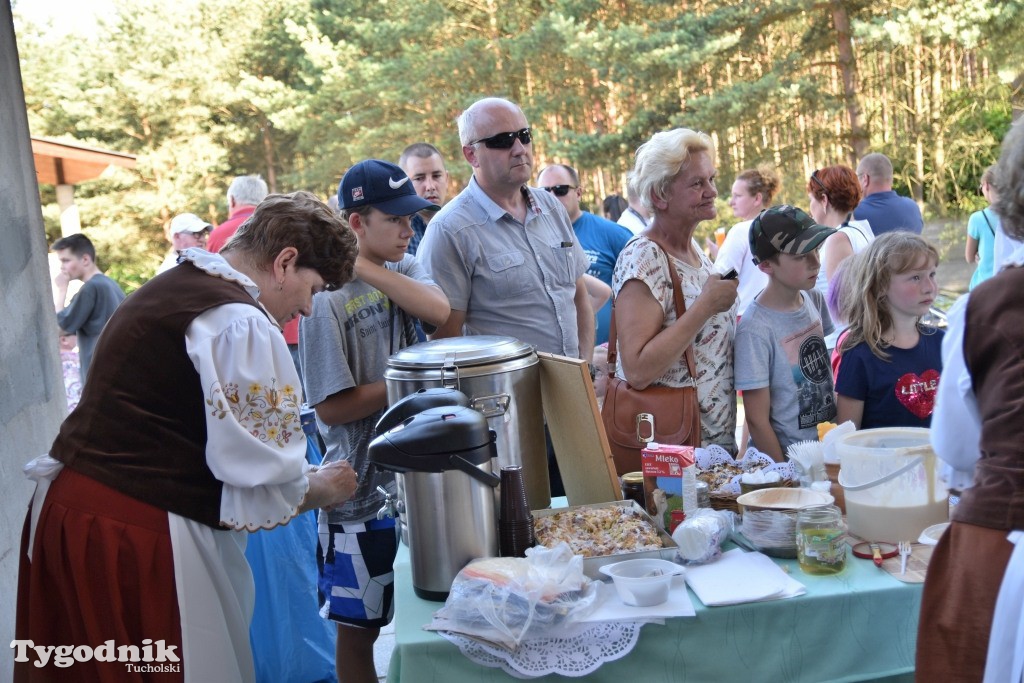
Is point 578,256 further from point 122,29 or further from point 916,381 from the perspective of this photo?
point 122,29

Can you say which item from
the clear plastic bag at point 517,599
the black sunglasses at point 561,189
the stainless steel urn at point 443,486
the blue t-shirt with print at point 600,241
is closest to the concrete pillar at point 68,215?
the black sunglasses at point 561,189

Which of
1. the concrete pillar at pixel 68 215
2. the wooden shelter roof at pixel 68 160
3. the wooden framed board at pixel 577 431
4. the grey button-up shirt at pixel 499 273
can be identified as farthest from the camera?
the wooden shelter roof at pixel 68 160

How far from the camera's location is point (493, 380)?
2113 mm

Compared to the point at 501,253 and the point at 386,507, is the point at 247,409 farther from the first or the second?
the point at 501,253

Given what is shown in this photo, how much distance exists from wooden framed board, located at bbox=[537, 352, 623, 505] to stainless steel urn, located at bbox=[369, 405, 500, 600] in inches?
13.6

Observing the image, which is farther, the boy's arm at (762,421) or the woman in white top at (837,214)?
the woman in white top at (837,214)

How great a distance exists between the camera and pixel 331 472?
209 centimetres

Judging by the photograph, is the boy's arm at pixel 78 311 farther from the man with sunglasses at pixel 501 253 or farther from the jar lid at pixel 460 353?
the jar lid at pixel 460 353

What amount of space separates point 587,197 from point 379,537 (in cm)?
1589

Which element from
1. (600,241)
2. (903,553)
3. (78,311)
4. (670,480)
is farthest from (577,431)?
(78,311)

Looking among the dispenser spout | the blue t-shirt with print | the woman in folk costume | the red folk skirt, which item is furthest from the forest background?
the red folk skirt

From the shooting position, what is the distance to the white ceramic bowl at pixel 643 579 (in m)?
1.72

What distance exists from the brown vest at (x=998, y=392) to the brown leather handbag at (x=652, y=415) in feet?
3.56

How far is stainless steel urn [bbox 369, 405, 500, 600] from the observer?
176 cm
